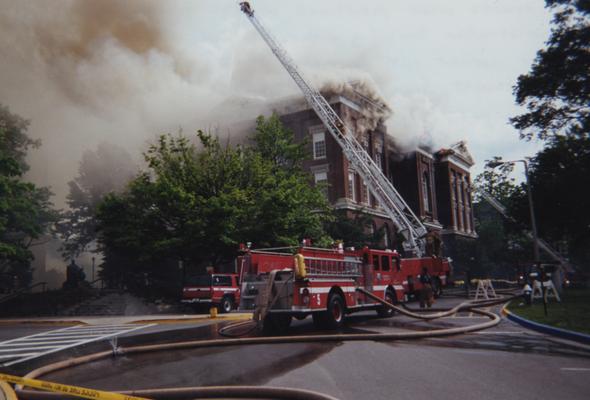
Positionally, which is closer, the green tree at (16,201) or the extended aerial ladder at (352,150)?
the green tree at (16,201)

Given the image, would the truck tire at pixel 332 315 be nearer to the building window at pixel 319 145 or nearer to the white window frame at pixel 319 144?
the white window frame at pixel 319 144

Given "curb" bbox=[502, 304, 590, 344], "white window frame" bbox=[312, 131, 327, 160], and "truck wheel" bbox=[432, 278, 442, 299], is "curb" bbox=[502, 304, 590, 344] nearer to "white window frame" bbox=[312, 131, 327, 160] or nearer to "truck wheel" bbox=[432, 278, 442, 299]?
"truck wheel" bbox=[432, 278, 442, 299]

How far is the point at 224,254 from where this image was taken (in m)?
27.1

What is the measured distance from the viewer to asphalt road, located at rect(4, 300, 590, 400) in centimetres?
648

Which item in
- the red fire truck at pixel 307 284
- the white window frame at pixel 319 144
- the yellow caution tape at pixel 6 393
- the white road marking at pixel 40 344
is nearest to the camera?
the yellow caution tape at pixel 6 393

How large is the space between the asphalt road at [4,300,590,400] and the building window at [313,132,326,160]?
116 feet

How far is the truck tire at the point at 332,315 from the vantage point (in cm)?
1358

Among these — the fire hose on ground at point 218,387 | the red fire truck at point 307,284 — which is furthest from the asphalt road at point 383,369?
the red fire truck at point 307,284

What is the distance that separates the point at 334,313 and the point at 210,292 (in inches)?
447

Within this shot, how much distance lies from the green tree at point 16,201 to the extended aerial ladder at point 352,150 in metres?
22.0

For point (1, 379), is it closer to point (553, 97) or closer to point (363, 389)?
point (363, 389)

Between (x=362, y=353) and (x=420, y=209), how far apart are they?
48.4 m

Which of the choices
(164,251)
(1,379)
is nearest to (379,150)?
(164,251)

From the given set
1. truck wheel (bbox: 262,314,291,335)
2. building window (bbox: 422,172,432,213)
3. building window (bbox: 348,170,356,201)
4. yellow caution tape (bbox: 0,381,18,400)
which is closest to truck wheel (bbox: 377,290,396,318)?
truck wheel (bbox: 262,314,291,335)
